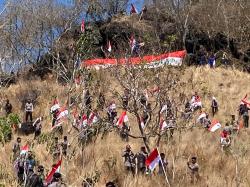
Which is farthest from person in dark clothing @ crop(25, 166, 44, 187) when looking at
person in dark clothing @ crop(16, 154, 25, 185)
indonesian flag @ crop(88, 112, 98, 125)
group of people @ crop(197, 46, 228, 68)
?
group of people @ crop(197, 46, 228, 68)

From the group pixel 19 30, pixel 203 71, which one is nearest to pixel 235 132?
pixel 203 71

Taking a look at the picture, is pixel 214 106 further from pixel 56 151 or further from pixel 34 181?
pixel 34 181

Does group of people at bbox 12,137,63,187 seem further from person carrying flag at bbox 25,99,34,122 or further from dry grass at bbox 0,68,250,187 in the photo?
person carrying flag at bbox 25,99,34,122

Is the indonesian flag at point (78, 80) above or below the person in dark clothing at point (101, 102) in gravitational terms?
above

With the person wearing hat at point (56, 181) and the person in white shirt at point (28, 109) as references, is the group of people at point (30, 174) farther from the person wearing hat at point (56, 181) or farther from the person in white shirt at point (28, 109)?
the person in white shirt at point (28, 109)

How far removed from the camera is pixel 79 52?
3077 cm

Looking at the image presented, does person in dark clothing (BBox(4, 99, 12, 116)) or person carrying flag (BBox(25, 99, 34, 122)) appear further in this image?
person in dark clothing (BBox(4, 99, 12, 116))

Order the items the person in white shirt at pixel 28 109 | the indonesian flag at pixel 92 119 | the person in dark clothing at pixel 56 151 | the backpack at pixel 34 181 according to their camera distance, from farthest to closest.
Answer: the person in white shirt at pixel 28 109
the indonesian flag at pixel 92 119
the person in dark clothing at pixel 56 151
the backpack at pixel 34 181

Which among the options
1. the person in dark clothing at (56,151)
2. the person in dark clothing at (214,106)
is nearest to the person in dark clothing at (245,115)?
the person in dark clothing at (214,106)

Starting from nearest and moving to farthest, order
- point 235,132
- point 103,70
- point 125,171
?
point 125,171 < point 235,132 < point 103,70

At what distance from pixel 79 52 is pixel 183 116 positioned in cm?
780

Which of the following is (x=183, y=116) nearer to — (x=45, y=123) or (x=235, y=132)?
(x=235, y=132)

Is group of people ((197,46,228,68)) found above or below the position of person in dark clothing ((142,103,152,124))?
above

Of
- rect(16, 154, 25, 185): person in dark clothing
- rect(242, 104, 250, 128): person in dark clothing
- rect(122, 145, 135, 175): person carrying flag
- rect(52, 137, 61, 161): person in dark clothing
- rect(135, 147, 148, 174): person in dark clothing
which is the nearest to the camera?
rect(16, 154, 25, 185): person in dark clothing
